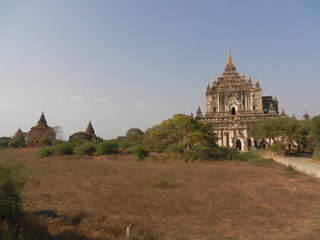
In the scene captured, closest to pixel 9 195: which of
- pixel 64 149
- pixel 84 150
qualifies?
pixel 84 150

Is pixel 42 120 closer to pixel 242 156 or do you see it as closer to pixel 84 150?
pixel 84 150

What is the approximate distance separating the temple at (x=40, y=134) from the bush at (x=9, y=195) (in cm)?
4692

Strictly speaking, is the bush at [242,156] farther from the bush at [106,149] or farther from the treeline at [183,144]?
the bush at [106,149]

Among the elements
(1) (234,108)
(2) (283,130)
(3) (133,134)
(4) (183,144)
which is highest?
(1) (234,108)

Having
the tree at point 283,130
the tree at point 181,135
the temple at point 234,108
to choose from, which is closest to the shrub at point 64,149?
the tree at point 181,135

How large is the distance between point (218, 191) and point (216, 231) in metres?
5.09

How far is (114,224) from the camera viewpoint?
729 cm

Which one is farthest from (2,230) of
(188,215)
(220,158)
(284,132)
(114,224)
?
(284,132)

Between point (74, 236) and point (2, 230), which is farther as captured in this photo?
point (74, 236)

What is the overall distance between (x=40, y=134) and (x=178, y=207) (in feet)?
177

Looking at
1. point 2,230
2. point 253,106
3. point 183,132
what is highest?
point 253,106

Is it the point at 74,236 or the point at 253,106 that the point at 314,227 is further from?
the point at 253,106

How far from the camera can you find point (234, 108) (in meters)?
49.5

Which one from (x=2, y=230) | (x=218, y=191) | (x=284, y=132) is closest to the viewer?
(x=2, y=230)
